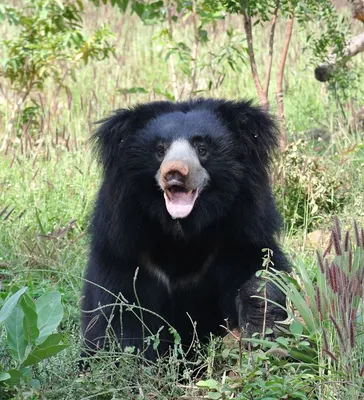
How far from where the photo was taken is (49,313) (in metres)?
3.24

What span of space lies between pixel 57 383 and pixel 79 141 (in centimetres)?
432

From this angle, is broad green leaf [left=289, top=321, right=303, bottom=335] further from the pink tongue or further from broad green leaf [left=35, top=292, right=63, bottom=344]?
broad green leaf [left=35, top=292, right=63, bottom=344]

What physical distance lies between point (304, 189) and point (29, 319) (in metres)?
3.50

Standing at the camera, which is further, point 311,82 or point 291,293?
point 311,82

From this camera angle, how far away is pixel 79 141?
7.62 meters

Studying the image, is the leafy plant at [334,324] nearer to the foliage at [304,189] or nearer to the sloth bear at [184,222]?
the sloth bear at [184,222]

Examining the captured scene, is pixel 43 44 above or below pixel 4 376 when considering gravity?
above

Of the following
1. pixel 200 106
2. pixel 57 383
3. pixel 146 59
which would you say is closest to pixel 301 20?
pixel 200 106

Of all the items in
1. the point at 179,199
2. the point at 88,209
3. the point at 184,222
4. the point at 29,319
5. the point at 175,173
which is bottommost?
the point at 29,319

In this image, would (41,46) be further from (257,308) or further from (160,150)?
(257,308)

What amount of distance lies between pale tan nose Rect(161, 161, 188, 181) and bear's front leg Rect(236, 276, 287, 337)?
1.86ft

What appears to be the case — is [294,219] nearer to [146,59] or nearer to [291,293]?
[291,293]

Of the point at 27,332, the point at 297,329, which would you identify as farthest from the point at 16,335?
the point at 297,329

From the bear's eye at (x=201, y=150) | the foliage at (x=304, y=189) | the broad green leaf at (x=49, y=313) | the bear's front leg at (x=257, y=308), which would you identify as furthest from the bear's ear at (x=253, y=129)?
the foliage at (x=304, y=189)
